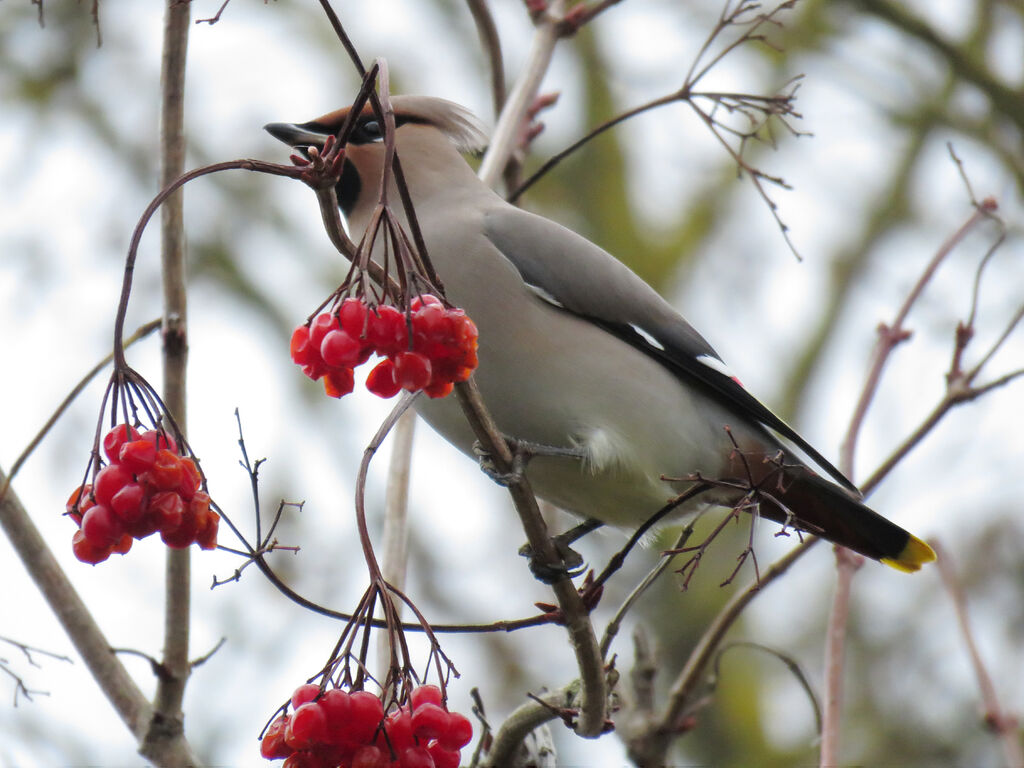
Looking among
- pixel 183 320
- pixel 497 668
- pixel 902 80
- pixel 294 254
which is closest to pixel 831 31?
pixel 902 80

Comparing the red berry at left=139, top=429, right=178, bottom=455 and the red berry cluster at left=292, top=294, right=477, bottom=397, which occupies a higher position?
the red berry cluster at left=292, top=294, right=477, bottom=397

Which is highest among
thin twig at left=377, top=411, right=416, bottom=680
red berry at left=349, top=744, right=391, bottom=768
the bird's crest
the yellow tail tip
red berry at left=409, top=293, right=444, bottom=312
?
the bird's crest

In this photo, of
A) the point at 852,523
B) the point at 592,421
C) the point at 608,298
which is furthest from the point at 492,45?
the point at 852,523

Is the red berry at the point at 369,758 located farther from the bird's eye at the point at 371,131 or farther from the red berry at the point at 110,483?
the bird's eye at the point at 371,131

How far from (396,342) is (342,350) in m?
0.07

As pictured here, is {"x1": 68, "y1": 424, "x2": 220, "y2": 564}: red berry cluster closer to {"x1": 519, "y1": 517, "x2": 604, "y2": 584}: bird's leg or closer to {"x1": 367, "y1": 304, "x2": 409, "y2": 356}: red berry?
{"x1": 367, "y1": 304, "x2": 409, "y2": 356}: red berry

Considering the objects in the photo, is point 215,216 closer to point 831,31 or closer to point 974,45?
point 831,31

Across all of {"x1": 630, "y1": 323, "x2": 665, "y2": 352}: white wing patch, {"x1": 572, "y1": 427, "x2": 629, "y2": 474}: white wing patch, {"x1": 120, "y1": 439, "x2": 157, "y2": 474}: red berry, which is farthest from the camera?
{"x1": 630, "y1": 323, "x2": 665, "y2": 352}: white wing patch

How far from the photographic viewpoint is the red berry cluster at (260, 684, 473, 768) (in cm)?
170

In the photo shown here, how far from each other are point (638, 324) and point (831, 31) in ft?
16.4

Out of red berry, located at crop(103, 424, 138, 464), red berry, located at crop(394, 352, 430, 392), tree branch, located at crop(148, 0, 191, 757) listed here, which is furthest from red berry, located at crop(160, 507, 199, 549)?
tree branch, located at crop(148, 0, 191, 757)

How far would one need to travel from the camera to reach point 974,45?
6.74m

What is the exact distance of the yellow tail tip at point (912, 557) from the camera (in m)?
3.45

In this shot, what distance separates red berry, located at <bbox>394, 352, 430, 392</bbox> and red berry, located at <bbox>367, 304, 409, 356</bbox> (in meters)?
0.02
